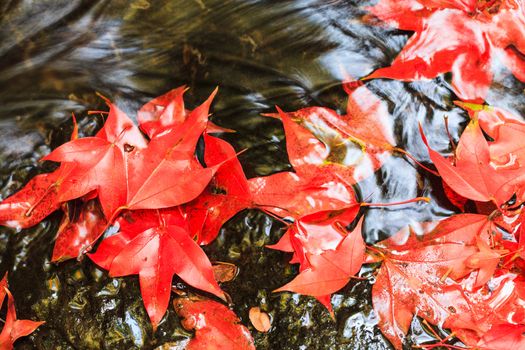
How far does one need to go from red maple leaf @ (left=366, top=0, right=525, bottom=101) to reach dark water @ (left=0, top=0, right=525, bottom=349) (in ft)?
0.16

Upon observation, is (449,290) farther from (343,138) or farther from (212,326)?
(212,326)

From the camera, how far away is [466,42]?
1737 mm

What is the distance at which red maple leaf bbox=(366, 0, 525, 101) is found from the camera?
68.4 inches

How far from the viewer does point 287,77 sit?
1850 millimetres

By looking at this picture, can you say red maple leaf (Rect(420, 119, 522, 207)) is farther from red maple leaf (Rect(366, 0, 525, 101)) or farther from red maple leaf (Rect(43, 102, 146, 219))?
red maple leaf (Rect(43, 102, 146, 219))

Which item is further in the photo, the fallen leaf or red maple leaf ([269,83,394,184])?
red maple leaf ([269,83,394,184])

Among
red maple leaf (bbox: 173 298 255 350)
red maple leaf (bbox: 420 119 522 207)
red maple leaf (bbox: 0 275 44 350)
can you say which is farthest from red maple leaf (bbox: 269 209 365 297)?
red maple leaf (bbox: 0 275 44 350)

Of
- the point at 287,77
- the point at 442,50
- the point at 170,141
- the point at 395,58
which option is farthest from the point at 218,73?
the point at 442,50

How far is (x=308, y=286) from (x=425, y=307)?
346 mm

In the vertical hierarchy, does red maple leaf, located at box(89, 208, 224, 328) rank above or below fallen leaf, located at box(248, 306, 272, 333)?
above

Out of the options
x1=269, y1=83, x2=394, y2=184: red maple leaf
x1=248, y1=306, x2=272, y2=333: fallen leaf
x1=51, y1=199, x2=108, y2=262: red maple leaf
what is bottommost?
x1=248, y1=306, x2=272, y2=333: fallen leaf

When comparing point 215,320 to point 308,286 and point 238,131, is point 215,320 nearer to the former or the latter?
point 308,286

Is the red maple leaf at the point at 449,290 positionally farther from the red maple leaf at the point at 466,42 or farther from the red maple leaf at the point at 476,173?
the red maple leaf at the point at 466,42

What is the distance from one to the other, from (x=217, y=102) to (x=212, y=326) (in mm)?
797
